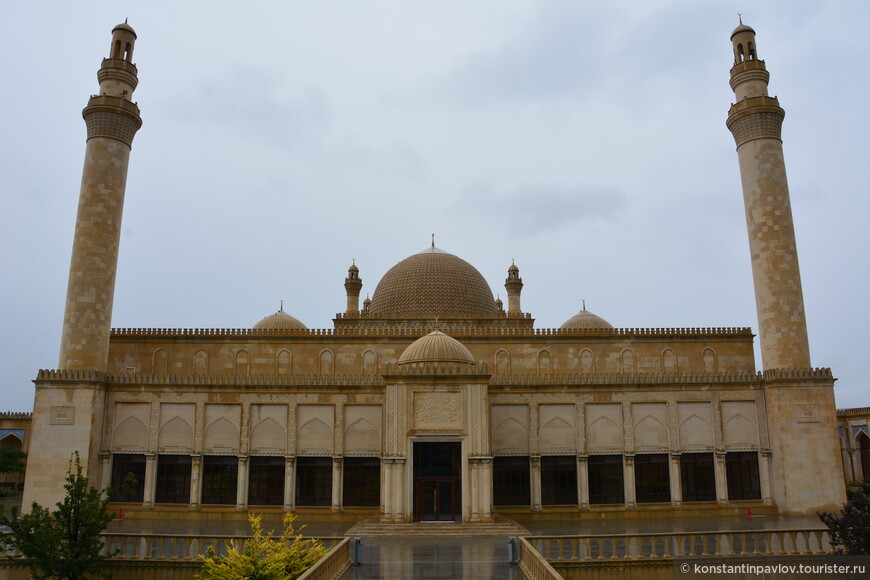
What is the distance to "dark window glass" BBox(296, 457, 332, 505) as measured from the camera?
990 inches

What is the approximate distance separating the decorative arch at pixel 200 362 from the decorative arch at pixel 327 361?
5.37 meters

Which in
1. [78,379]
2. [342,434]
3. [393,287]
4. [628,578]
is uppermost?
[393,287]

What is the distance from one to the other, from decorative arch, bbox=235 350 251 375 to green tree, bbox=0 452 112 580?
14068 millimetres

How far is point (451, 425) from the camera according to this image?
74.6ft

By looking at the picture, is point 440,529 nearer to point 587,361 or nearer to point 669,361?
point 587,361

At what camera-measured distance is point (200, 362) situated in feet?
103

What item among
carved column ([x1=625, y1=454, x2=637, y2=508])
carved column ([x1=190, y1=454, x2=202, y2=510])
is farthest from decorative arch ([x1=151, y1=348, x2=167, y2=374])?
carved column ([x1=625, y1=454, x2=637, y2=508])

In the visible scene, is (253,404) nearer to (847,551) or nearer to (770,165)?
(847,551)

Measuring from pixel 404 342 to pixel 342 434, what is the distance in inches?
296

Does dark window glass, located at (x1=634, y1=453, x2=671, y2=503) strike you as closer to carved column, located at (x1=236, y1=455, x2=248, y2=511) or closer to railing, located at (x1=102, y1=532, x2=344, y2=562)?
railing, located at (x1=102, y1=532, x2=344, y2=562)

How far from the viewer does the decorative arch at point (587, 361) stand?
104 feet

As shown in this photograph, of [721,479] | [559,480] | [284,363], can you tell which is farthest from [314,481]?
[721,479]

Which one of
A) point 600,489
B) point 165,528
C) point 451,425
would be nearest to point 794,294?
point 600,489

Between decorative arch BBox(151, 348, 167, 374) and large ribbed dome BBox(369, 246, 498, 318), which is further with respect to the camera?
large ribbed dome BBox(369, 246, 498, 318)
